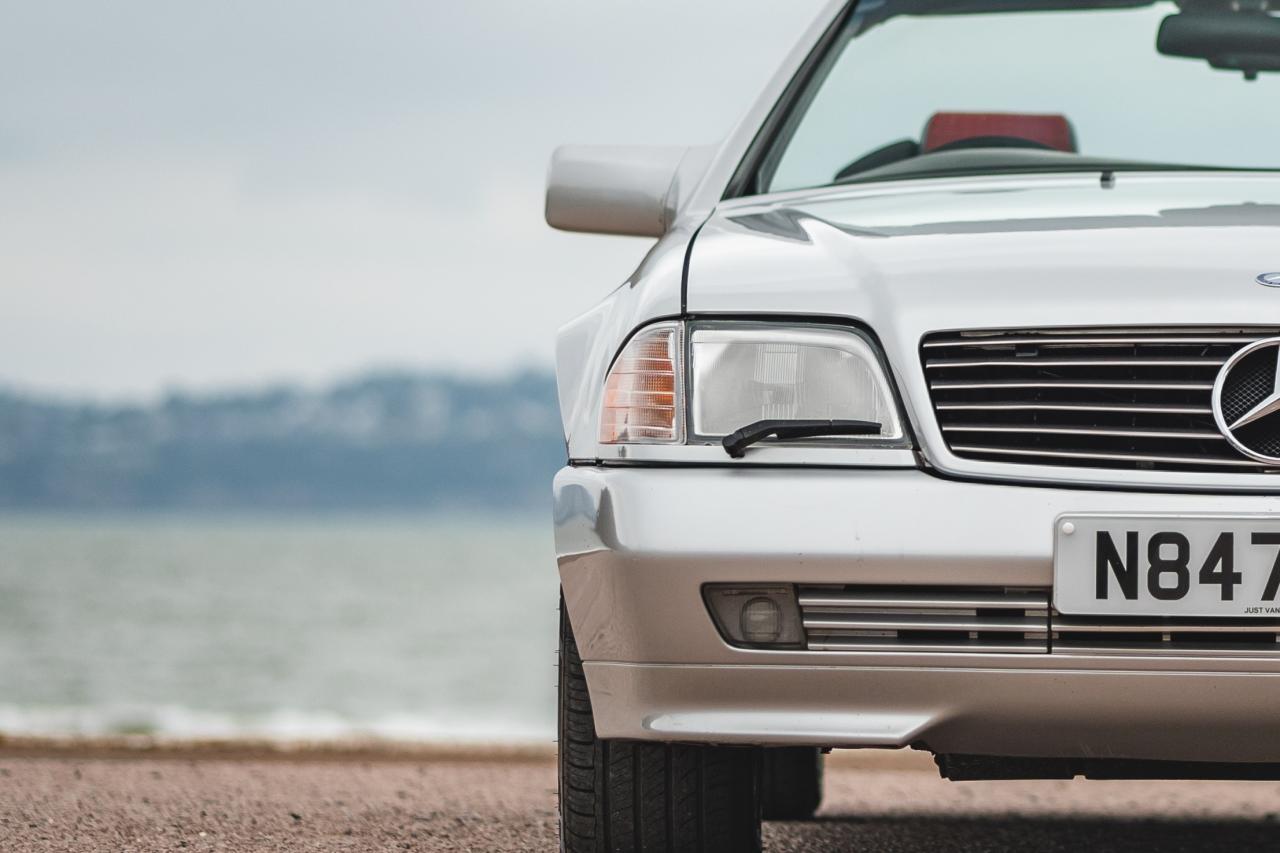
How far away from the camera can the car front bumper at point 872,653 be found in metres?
2.04

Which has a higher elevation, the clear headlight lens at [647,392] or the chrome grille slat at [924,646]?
the clear headlight lens at [647,392]

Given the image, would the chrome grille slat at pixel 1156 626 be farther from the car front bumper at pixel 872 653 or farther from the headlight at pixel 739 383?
the headlight at pixel 739 383

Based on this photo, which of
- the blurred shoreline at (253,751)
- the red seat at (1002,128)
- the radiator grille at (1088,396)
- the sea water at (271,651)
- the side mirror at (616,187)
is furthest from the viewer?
the sea water at (271,651)

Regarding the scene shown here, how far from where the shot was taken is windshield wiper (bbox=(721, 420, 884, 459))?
2.12 m

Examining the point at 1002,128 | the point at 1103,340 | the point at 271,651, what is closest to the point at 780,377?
the point at 1103,340

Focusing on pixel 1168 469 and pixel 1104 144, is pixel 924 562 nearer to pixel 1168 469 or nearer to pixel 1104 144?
pixel 1168 469

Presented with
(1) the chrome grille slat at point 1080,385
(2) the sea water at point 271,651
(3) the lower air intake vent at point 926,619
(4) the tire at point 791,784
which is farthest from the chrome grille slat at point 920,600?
(2) the sea water at point 271,651

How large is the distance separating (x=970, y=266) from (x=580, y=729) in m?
0.87

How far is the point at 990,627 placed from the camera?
2.06 m

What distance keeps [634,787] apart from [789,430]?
0.64 metres

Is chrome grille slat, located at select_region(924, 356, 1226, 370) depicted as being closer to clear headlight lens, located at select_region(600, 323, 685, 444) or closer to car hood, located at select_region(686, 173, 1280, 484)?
car hood, located at select_region(686, 173, 1280, 484)

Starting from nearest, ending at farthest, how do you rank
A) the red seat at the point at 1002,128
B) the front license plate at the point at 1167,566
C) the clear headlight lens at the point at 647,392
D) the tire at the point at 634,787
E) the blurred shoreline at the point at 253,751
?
the front license plate at the point at 1167,566 → the clear headlight lens at the point at 647,392 → the tire at the point at 634,787 → the red seat at the point at 1002,128 → the blurred shoreline at the point at 253,751

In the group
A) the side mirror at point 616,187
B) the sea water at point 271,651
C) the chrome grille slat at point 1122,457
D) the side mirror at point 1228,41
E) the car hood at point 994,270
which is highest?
the side mirror at point 1228,41

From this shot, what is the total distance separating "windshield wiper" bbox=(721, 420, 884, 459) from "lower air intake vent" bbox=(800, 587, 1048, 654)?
197mm
